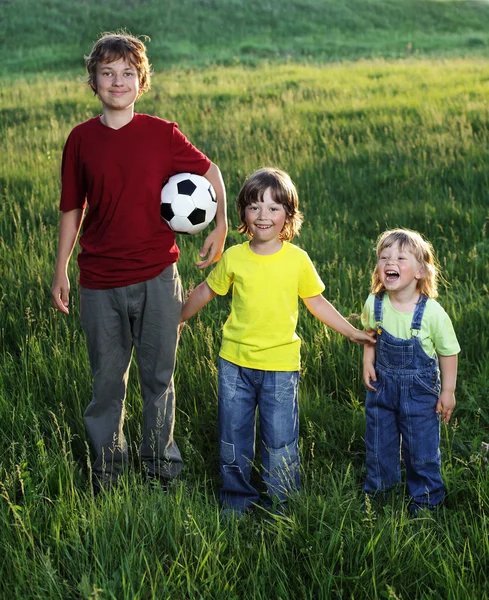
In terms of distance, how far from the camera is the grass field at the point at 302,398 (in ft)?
8.63

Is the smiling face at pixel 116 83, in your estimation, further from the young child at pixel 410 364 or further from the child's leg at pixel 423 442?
the child's leg at pixel 423 442

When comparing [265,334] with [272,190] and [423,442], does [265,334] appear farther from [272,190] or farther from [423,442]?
[423,442]

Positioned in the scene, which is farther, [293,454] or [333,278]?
[333,278]

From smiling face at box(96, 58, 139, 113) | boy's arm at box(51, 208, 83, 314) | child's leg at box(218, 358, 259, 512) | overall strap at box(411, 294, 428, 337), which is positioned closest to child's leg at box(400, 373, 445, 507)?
overall strap at box(411, 294, 428, 337)

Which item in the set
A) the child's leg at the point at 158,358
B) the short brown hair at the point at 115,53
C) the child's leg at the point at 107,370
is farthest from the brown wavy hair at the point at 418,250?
the short brown hair at the point at 115,53

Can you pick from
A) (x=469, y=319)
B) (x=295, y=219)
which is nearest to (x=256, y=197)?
(x=295, y=219)

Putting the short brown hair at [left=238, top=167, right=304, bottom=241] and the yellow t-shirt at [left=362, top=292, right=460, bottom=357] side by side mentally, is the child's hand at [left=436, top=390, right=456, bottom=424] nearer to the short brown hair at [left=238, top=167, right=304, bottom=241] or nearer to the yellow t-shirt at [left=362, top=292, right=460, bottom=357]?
the yellow t-shirt at [left=362, top=292, right=460, bottom=357]

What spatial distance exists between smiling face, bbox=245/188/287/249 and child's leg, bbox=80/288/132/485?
72 centimetres

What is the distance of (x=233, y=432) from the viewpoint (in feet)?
11.2

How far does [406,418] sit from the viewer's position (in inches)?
129

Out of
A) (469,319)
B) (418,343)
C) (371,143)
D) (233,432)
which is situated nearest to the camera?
(418,343)

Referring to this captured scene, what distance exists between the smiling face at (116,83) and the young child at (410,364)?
139cm

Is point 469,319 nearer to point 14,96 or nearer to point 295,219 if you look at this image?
point 295,219

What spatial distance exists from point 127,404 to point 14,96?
13.5 meters
